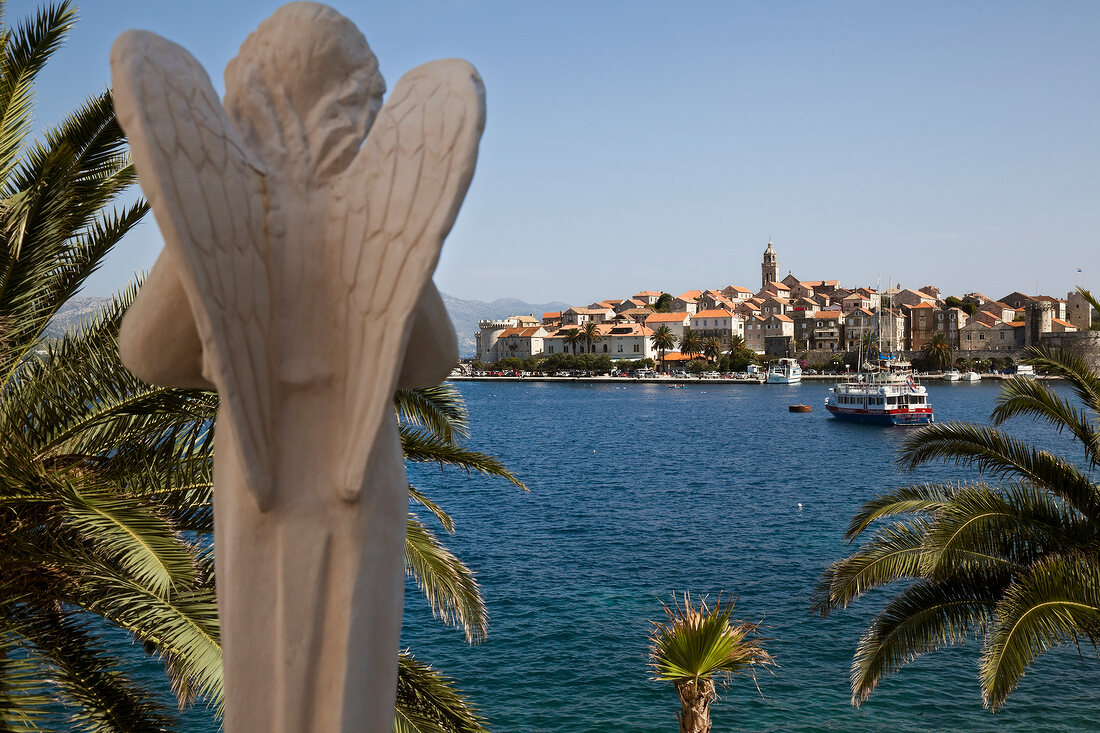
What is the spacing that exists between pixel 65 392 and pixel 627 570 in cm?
1801

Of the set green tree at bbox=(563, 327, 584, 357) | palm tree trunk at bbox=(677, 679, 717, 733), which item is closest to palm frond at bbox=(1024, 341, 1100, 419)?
palm tree trunk at bbox=(677, 679, 717, 733)

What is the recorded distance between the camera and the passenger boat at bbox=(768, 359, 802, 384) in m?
95.5

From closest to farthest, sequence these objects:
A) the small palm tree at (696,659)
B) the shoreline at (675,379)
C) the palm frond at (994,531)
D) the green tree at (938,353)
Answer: the small palm tree at (696,659) < the palm frond at (994,531) < the shoreline at (675,379) < the green tree at (938,353)

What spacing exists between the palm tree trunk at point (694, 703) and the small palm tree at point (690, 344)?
328ft

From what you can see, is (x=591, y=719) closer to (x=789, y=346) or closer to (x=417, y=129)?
(x=417, y=129)

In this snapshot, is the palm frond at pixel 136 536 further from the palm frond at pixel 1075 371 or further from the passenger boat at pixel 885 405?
the passenger boat at pixel 885 405

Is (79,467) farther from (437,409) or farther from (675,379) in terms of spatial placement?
(675,379)

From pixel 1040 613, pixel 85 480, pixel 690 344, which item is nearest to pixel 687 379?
pixel 690 344

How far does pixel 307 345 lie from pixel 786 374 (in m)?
98.2

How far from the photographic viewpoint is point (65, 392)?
15.8 feet

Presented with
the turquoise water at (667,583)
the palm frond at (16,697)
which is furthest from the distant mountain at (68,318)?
the turquoise water at (667,583)

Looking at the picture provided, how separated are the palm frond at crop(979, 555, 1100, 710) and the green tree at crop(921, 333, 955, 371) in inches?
3862

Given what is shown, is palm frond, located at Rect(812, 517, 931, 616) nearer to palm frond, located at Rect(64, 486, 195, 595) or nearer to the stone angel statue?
palm frond, located at Rect(64, 486, 195, 595)

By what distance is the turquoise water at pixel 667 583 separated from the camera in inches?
522
